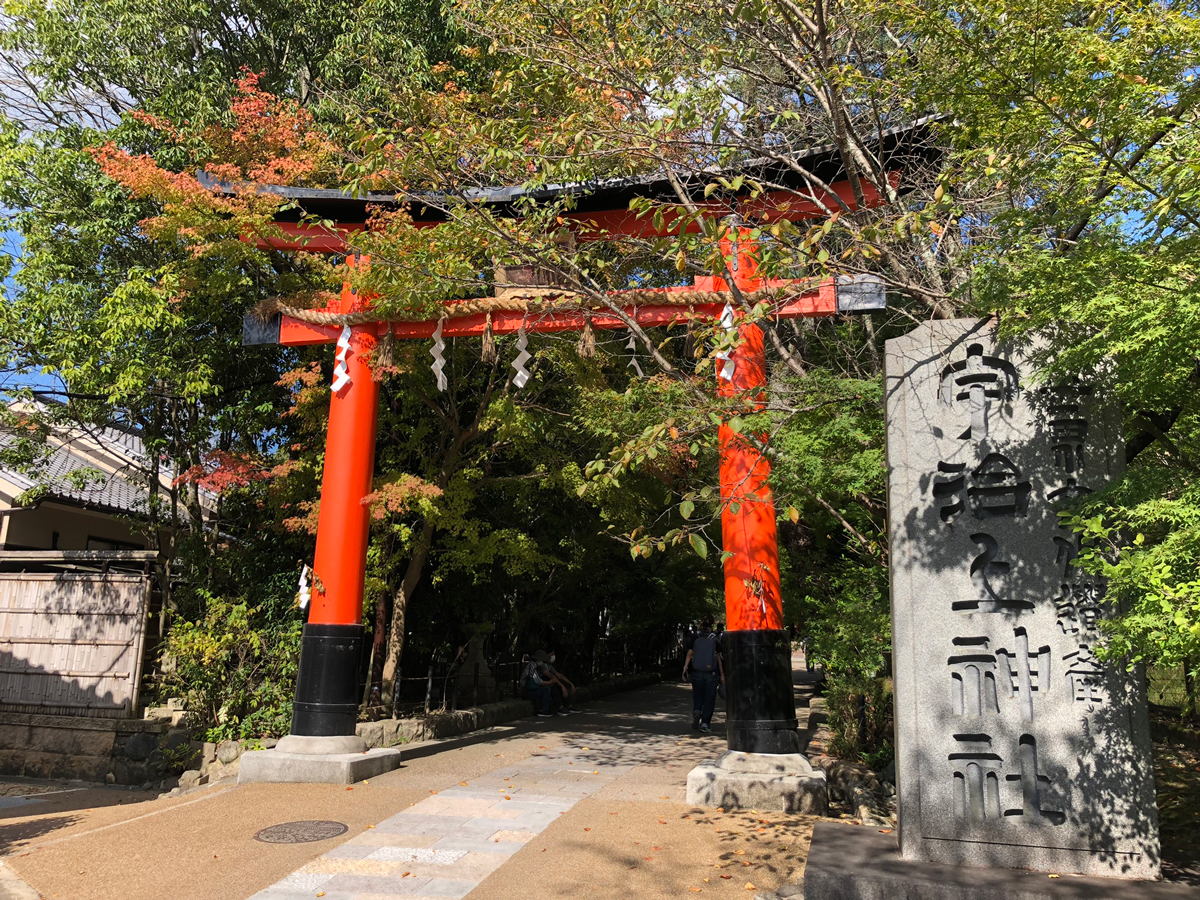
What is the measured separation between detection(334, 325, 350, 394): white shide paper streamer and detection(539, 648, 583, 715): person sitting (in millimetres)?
7914

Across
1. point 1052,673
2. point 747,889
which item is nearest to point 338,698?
point 747,889

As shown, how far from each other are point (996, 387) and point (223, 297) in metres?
10.9

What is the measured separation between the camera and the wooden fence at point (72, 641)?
40.4ft

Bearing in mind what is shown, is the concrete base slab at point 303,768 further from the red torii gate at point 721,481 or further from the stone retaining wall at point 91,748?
the stone retaining wall at point 91,748

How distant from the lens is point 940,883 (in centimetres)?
442

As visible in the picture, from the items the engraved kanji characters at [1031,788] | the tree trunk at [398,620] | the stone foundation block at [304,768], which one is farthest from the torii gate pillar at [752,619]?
the tree trunk at [398,620]

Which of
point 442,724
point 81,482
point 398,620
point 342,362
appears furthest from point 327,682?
point 81,482

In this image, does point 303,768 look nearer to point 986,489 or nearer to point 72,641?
point 72,641

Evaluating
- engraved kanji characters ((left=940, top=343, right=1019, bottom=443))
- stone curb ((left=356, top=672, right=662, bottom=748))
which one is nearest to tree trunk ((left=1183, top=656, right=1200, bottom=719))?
engraved kanji characters ((left=940, top=343, right=1019, bottom=443))

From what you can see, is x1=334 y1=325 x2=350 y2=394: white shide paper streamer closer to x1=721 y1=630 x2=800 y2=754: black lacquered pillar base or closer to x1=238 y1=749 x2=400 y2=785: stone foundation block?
x1=238 y1=749 x2=400 y2=785: stone foundation block

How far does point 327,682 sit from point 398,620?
2810 mm

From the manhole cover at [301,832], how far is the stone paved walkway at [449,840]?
0.31 metres

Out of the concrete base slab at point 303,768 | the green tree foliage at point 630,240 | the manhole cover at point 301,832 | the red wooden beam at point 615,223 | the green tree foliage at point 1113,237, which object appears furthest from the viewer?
the red wooden beam at point 615,223

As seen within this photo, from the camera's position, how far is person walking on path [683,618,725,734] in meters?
12.8
